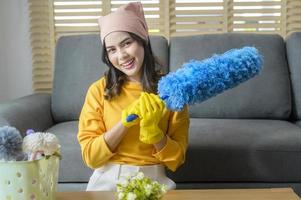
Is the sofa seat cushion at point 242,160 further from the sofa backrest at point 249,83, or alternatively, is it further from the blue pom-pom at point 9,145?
the blue pom-pom at point 9,145

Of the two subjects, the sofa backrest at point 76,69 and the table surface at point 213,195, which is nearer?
the table surface at point 213,195

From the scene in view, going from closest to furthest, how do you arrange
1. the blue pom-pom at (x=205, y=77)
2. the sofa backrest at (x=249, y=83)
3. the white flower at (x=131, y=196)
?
the white flower at (x=131, y=196) → the blue pom-pom at (x=205, y=77) → the sofa backrest at (x=249, y=83)

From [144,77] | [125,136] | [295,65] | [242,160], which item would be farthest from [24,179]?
[295,65]

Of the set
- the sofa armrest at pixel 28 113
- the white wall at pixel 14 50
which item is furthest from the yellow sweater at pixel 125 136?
the white wall at pixel 14 50

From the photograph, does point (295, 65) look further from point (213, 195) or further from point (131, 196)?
point (131, 196)

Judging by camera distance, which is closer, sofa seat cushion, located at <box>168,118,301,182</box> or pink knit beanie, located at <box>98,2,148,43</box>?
pink knit beanie, located at <box>98,2,148,43</box>

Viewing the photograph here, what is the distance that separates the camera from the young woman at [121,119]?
3.92ft

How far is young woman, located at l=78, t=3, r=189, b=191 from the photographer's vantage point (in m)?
1.20

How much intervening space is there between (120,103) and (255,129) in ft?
2.35

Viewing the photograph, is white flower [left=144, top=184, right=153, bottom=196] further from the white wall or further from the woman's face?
the white wall

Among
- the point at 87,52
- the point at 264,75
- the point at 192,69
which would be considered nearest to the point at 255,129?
the point at 264,75

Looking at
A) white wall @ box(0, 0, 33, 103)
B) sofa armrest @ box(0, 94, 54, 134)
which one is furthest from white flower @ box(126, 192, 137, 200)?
white wall @ box(0, 0, 33, 103)

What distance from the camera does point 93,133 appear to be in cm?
124

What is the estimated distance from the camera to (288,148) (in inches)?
61.3
